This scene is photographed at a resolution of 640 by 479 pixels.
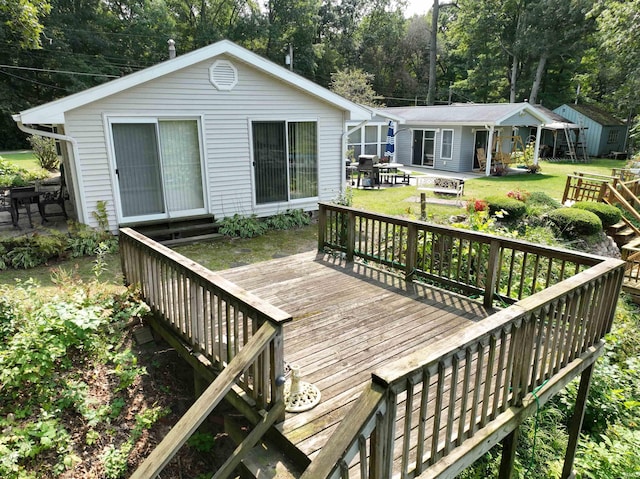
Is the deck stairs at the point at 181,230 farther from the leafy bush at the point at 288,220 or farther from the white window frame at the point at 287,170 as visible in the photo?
the leafy bush at the point at 288,220

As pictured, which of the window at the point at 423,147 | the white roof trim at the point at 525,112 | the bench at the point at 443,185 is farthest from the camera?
the window at the point at 423,147

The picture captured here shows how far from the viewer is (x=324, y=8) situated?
3875 cm

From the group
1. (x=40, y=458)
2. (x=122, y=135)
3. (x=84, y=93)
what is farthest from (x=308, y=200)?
(x=40, y=458)

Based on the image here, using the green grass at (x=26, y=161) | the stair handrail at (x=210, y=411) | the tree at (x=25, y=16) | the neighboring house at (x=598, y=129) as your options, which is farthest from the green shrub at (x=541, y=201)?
→ the neighboring house at (x=598, y=129)

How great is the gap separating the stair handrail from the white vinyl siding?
19.9ft

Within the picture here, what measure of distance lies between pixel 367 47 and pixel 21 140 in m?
27.5

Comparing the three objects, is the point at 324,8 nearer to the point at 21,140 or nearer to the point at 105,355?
the point at 21,140

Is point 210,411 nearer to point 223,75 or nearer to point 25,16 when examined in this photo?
point 25,16

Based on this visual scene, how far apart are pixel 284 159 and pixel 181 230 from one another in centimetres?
267

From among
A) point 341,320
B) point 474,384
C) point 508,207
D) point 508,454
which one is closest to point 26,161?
point 508,207

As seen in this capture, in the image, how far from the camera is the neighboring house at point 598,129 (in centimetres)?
2700

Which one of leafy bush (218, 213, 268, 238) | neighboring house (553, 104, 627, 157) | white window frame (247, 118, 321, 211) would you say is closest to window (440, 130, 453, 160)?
white window frame (247, 118, 321, 211)

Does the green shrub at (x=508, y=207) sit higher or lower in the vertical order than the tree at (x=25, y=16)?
lower

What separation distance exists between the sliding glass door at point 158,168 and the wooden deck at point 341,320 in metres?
3.19
